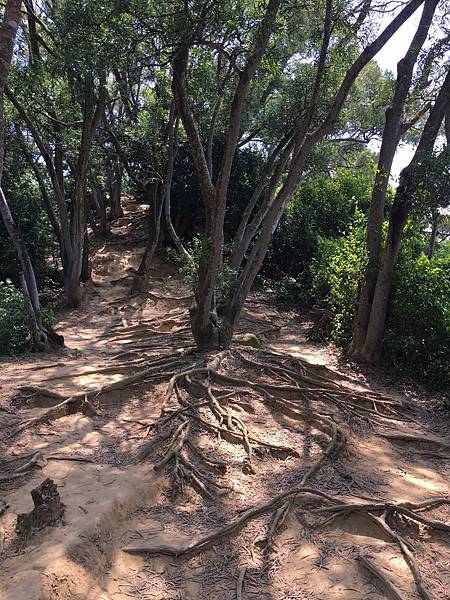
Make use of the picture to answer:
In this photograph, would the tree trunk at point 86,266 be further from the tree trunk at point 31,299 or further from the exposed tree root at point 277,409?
the exposed tree root at point 277,409

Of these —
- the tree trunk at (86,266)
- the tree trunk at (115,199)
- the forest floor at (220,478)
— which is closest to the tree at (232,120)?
the forest floor at (220,478)

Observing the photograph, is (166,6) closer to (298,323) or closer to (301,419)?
(301,419)

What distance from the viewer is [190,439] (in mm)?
5078

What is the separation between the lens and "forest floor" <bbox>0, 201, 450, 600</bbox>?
3.25 metres

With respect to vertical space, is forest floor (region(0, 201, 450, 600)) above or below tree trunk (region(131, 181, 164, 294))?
below

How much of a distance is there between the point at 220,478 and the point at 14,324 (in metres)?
5.93

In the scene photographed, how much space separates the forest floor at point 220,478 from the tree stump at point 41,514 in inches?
2.3

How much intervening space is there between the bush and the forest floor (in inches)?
19.7

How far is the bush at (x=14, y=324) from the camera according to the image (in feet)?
28.6

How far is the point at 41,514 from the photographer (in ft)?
11.1

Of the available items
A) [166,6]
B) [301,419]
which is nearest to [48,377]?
[301,419]

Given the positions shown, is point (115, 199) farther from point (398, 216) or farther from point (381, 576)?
point (381, 576)

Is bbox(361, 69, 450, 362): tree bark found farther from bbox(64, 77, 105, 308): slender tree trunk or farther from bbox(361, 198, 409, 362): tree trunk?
bbox(64, 77, 105, 308): slender tree trunk

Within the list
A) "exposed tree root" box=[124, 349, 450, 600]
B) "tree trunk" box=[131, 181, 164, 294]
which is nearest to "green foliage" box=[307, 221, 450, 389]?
"exposed tree root" box=[124, 349, 450, 600]
